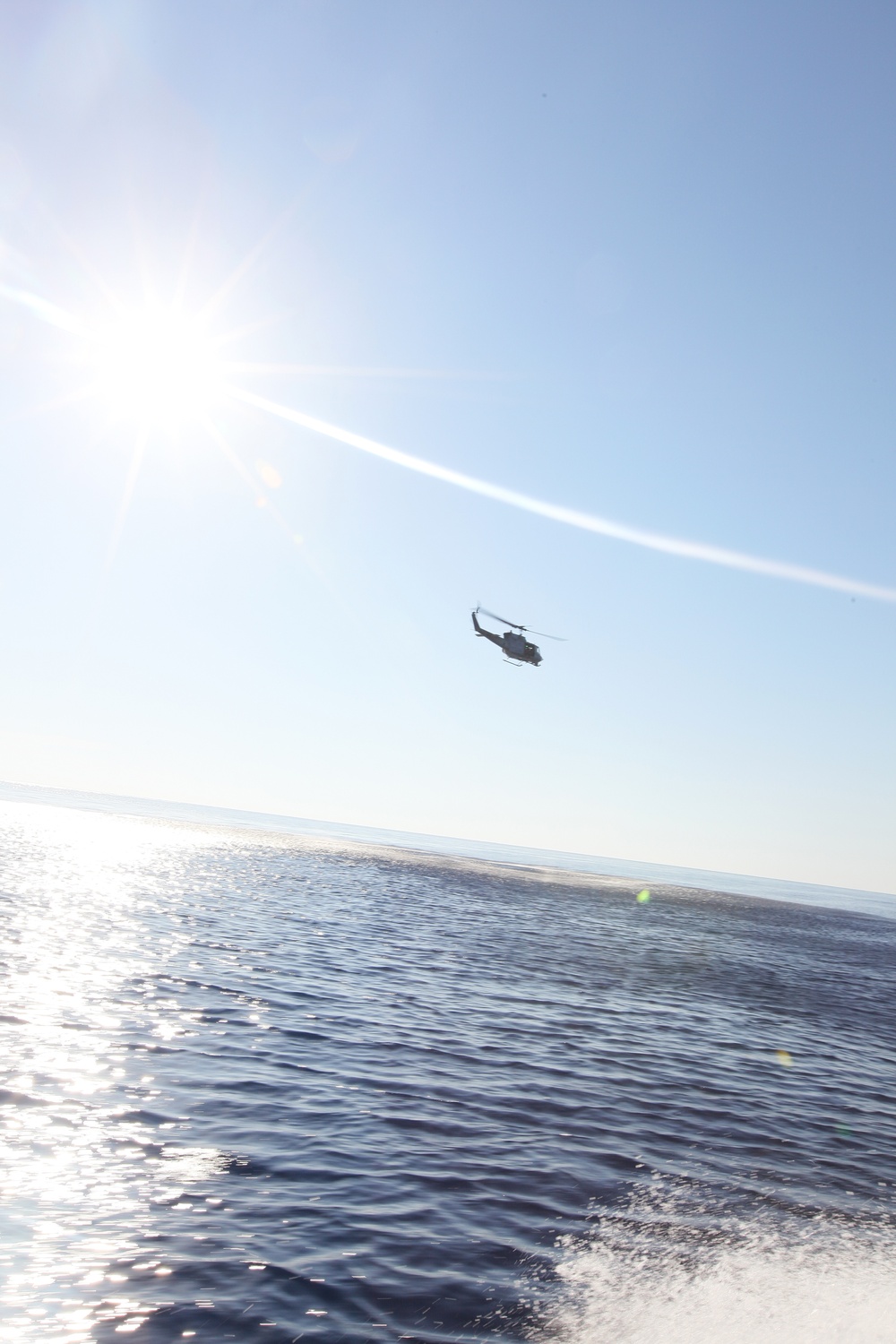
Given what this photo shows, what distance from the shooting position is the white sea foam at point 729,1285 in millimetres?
9023

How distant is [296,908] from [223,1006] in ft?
84.7

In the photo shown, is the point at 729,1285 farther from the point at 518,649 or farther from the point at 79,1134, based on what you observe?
the point at 518,649

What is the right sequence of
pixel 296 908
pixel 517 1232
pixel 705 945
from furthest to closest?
1. pixel 705 945
2. pixel 296 908
3. pixel 517 1232

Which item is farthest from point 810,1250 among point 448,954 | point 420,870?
point 420,870

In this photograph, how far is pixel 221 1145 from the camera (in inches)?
511

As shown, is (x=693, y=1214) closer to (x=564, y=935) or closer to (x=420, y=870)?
(x=564, y=935)

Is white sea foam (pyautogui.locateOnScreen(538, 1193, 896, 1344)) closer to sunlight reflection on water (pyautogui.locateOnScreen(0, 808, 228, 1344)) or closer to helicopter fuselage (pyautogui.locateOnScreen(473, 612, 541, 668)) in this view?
sunlight reflection on water (pyautogui.locateOnScreen(0, 808, 228, 1344))

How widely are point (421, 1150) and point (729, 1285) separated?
548 centimetres

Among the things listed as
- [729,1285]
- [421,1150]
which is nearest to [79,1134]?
[421,1150]

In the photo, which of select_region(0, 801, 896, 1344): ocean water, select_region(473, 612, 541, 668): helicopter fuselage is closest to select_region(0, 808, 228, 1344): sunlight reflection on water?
select_region(0, 801, 896, 1344): ocean water

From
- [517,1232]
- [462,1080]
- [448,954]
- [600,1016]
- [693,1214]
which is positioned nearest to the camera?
[517,1232]

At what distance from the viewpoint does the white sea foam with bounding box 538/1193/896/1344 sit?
902cm

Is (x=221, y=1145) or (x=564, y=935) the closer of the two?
(x=221, y=1145)

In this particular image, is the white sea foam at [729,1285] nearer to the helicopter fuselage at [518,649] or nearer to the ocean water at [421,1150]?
the ocean water at [421,1150]
